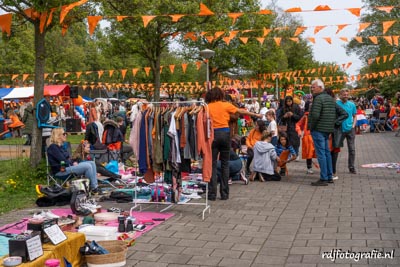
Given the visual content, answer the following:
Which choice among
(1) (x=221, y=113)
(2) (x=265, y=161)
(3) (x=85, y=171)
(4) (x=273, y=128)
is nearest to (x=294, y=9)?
(4) (x=273, y=128)

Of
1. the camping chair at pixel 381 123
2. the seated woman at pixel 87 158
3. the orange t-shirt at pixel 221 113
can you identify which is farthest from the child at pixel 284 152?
the camping chair at pixel 381 123

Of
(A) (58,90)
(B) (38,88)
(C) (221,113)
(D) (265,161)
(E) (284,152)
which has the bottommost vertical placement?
(D) (265,161)

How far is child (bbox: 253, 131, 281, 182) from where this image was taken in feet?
34.8

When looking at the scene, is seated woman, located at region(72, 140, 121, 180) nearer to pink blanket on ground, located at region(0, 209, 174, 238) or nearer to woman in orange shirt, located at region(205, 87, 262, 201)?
pink blanket on ground, located at region(0, 209, 174, 238)

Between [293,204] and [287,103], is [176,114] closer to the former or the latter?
[293,204]

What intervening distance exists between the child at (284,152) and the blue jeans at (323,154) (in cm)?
122

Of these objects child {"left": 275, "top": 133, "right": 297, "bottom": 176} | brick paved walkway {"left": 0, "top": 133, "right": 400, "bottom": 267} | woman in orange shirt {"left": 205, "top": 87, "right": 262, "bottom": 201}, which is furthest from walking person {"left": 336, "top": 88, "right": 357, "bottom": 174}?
woman in orange shirt {"left": 205, "top": 87, "right": 262, "bottom": 201}

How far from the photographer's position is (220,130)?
27.1 feet

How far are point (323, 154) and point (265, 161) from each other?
50.1 inches

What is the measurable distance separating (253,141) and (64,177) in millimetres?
4339

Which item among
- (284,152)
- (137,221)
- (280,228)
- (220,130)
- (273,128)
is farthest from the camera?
(273,128)

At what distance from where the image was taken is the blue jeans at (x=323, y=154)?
32.3ft

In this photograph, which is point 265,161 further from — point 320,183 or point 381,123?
point 381,123

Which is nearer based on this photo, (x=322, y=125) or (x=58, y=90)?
(x=322, y=125)
